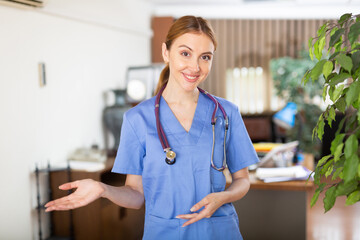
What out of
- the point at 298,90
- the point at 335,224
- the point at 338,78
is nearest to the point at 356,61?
the point at 338,78

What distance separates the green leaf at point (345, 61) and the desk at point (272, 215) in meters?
1.88

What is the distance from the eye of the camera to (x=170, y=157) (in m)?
1.31

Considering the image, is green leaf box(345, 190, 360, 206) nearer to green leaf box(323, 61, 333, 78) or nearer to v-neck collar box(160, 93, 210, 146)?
green leaf box(323, 61, 333, 78)

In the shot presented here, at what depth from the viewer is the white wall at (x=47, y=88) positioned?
8.67 ft

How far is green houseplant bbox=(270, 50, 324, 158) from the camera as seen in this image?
5.85 metres

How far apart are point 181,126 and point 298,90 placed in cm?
514

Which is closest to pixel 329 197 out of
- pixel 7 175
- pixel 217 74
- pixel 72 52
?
pixel 7 175

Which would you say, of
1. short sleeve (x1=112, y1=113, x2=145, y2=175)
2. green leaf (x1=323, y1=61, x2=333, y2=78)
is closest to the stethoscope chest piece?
short sleeve (x1=112, y1=113, x2=145, y2=175)

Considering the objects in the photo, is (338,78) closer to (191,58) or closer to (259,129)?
(191,58)

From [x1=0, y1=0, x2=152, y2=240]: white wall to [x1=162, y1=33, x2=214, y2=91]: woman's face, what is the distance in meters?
1.66

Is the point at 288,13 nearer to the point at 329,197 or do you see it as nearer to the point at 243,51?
Result: the point at 243,51

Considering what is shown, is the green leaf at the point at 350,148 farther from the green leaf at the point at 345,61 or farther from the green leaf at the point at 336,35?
the green leaf at the point at 336,35

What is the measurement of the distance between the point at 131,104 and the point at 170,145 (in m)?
2.94

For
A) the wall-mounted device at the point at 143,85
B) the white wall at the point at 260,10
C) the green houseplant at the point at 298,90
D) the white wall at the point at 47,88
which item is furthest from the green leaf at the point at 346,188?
the white wall at the point at 260,10
